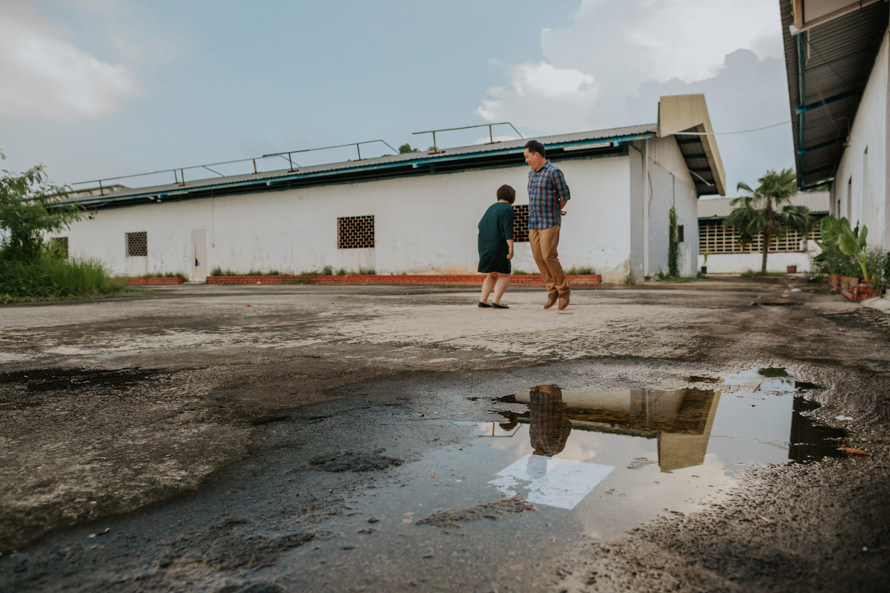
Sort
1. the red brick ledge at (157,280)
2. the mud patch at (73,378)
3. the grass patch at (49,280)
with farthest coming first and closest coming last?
the red brick ledge at (157,280) < the grass patch at (49,280) < the mud patch at (73,378)

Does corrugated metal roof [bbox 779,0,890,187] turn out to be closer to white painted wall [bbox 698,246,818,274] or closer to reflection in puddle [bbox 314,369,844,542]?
reflection in puddle [bbox 314,369,844,542]

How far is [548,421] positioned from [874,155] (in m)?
10.0

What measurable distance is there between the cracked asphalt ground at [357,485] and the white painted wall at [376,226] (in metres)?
11.9

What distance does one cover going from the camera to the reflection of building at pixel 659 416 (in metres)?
1.72

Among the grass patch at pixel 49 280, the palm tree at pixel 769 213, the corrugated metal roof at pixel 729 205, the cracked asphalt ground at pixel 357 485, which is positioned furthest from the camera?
the corrugated metal roof at pixel 729 205

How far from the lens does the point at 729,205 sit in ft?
109

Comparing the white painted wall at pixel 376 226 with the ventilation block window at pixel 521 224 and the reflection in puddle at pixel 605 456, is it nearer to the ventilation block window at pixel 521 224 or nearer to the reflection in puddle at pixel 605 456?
the ventilation block window at pixel 521 224

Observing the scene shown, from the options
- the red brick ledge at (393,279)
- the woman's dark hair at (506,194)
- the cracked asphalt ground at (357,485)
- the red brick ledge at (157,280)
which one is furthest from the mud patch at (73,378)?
the red brick ledge at (157,280)

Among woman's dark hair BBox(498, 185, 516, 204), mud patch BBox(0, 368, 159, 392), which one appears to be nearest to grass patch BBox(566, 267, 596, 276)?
woman's dark hair BBox(498, 185, 516, 204)

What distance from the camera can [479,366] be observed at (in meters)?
3.07

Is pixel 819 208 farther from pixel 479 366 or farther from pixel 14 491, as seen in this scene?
pixel 14 491

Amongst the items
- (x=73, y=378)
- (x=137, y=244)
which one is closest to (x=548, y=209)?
(x=73, y=378)

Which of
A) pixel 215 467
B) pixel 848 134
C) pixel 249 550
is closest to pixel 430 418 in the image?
pixel 215 467

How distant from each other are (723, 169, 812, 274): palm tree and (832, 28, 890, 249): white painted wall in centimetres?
1710
